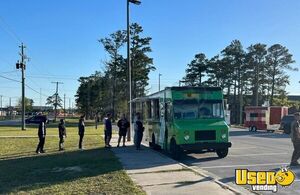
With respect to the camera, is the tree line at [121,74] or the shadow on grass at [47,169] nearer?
the shadow on grass at [47,169]

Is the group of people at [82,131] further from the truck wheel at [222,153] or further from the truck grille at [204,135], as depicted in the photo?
the truck grille at [204,135]

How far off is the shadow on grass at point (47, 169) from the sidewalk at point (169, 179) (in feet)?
3.06

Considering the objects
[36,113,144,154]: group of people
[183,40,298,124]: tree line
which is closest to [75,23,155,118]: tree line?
[183,40,298,124]: tree line

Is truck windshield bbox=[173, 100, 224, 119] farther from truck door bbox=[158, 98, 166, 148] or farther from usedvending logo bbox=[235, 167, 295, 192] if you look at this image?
usedvending logo bbox=[235, 167, 295, 192]

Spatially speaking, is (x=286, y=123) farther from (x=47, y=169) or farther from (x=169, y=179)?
(x=169, y=179)

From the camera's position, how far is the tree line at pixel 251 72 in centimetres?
8594

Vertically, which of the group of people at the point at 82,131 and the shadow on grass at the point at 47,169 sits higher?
the group of people at the point at 82,131

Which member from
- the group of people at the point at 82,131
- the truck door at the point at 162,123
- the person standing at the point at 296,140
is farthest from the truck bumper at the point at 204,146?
the group of people at the point at 82,131

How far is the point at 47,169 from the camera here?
1572cm

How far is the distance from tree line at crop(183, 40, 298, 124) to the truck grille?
217ft

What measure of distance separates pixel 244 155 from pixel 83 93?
9934 cm

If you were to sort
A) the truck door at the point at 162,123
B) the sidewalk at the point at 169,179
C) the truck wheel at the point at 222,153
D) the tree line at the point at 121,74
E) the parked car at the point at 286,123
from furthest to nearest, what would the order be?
the tree line at the point at 121,74 → the parked car at the point at 286,123 → the truck door at the point at 162,123 → the truck wheel at the point at 222,153 → the sidewalk at the point at 169,179

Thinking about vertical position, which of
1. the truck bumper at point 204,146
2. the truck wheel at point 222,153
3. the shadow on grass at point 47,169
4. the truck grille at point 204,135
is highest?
the truck grille at point 204,135

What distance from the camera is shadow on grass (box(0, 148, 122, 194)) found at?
1264 cm
